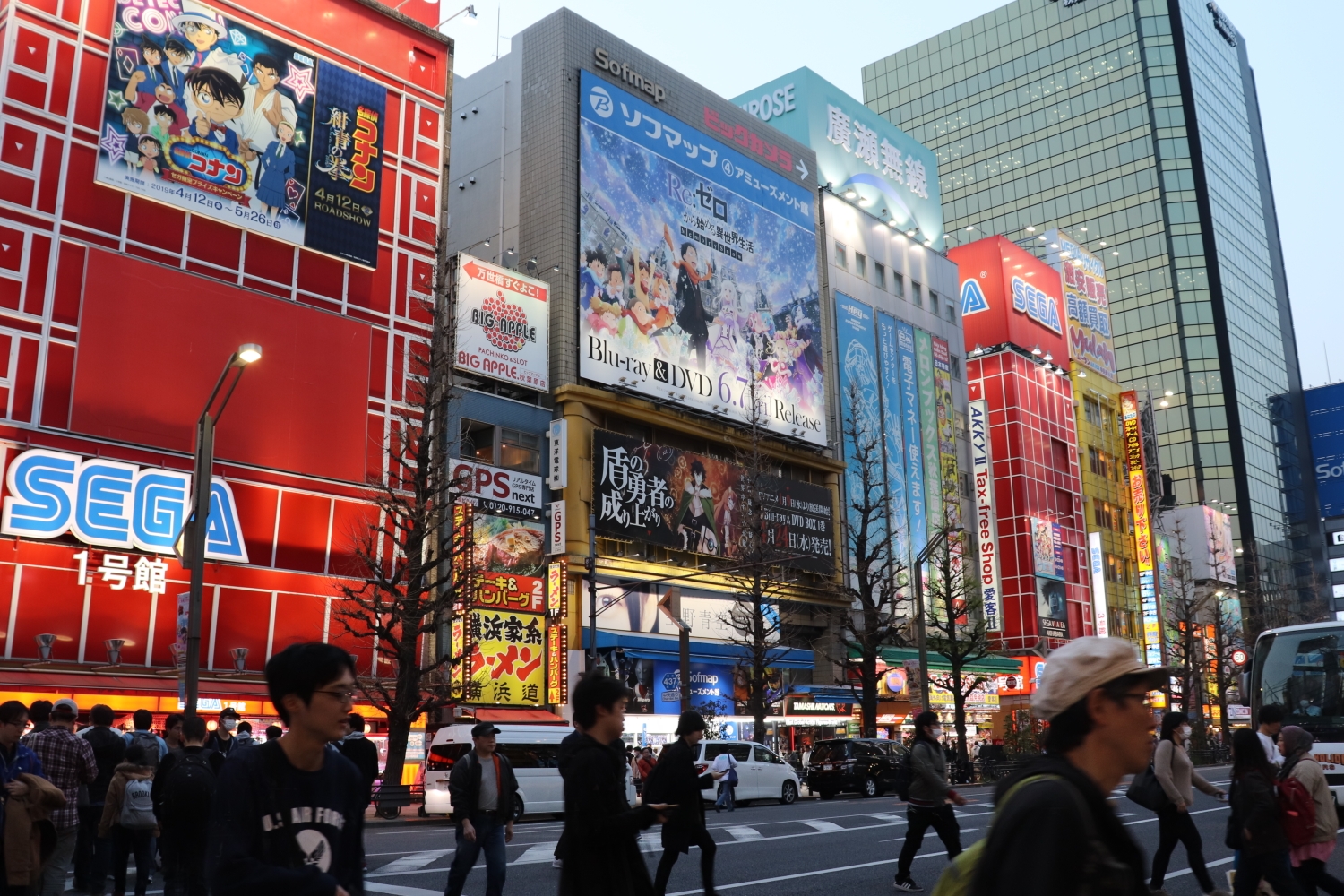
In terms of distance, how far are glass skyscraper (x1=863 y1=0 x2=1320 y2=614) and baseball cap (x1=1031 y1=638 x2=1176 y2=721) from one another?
316ft

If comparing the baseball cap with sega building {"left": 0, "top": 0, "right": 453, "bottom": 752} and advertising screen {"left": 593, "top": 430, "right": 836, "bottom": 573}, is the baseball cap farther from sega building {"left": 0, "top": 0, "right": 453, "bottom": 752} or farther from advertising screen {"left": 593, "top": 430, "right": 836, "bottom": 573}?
advertising screen {"left": 593, "top": 430, "right": 836, "bottom": 573}

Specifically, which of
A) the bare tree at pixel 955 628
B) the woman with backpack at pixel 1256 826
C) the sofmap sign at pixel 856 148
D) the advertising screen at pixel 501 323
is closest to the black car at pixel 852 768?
the bare tree at pixel 955 628

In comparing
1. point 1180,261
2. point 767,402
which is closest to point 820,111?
point 767,402

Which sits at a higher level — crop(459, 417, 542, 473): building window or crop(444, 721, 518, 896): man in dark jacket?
crop(459, 417, 542, 473): building window

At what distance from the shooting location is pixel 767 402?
147 feet

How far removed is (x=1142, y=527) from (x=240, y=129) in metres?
53.9

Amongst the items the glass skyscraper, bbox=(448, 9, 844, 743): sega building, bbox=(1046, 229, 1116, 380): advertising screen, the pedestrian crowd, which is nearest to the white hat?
bbox=(448, 9, 844, 743): sega building

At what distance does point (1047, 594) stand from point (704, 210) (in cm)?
2890

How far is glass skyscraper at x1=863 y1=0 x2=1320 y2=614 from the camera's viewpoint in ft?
315

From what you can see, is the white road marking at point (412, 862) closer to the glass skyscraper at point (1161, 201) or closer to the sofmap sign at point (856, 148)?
the sofmap sign at point (856, 148)

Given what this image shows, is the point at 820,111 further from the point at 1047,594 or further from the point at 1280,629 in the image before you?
the point at 1280,629

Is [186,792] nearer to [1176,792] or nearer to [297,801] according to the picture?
[297,801]

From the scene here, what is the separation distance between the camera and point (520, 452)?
36.8 m

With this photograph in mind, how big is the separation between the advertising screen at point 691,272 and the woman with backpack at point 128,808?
28.3 m
